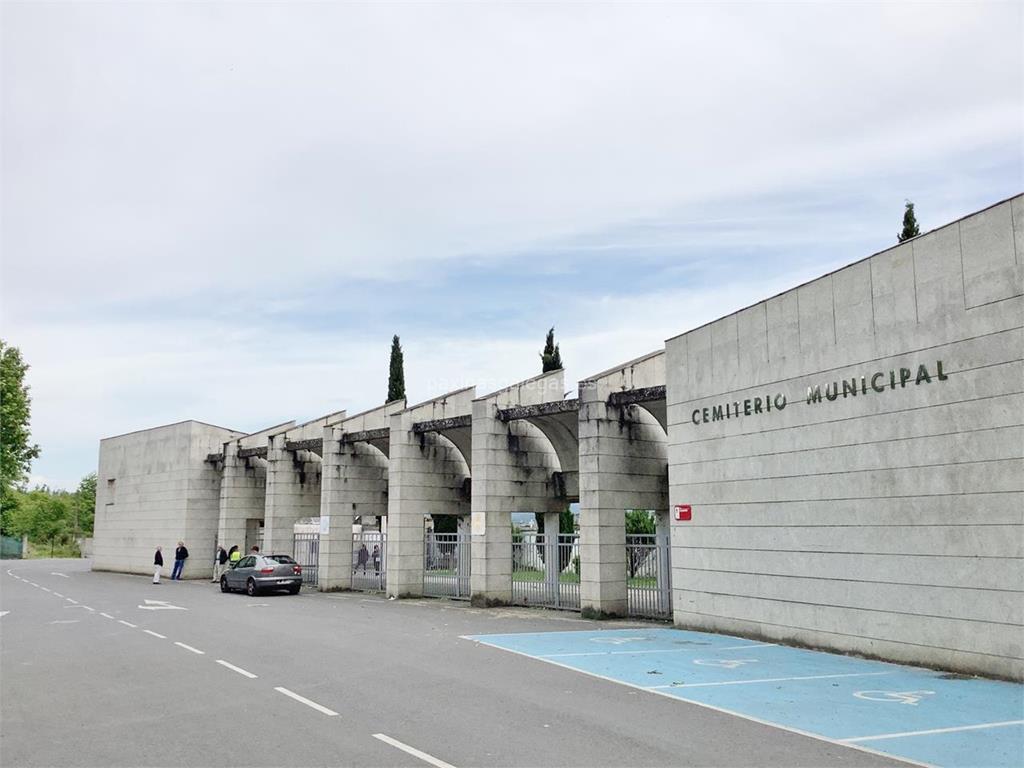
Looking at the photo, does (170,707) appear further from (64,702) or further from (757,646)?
(757,646)

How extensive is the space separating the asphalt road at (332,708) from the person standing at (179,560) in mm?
18806

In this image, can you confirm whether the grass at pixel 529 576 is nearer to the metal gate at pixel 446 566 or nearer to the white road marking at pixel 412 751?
the metal gate at pixel 446 566

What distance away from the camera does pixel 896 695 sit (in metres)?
10.1

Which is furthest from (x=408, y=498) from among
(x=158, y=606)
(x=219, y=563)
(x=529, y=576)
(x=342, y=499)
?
(x=219, y=563)

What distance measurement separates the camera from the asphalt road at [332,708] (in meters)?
7.50

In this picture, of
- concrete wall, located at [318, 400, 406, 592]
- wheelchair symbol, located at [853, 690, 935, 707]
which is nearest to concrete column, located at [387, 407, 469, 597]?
concrete wall, located at [318, 400, 406, 592]

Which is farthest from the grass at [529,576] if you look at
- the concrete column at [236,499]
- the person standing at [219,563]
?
the concrete column at [236,499]

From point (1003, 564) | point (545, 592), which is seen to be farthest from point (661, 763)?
point (545, 592)

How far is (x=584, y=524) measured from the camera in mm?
20109

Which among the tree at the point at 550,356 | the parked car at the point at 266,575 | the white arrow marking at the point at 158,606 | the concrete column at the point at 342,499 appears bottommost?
the white arrow marking at the point at 158,606

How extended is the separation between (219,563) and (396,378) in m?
16.2

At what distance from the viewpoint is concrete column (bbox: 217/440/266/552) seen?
36.2 meters

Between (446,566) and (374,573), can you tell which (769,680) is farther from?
(374,573)

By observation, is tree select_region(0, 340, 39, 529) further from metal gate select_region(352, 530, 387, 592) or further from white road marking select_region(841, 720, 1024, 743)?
white road marking select_region(841, 720, 1024, 743)
